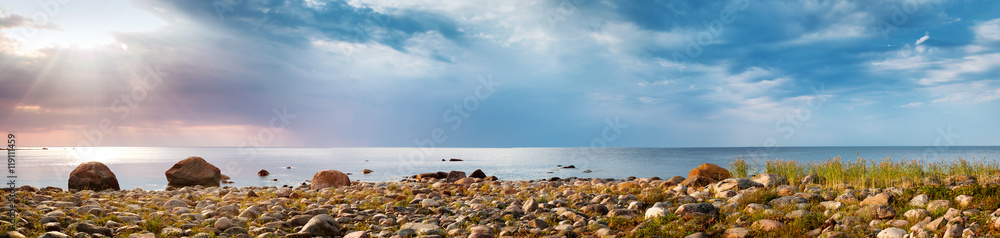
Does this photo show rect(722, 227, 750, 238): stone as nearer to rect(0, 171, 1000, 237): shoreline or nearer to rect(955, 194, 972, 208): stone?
rect(0, 171, 1000, 237): shoreline

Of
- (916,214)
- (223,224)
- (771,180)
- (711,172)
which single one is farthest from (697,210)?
(711,172)

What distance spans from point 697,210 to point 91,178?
22474 mm

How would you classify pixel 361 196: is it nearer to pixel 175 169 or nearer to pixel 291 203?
pixel 291 203

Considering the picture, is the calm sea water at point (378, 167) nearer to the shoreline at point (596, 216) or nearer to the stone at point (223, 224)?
the shoreline at point (596, 216)

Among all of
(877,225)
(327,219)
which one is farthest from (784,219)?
(327,219)

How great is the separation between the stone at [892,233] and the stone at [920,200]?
2.47 m

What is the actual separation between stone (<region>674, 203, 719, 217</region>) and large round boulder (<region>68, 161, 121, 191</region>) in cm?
2181

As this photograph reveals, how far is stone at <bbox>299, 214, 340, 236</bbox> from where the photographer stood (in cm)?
912

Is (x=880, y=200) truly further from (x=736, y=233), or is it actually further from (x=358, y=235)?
(x=358, y=235)

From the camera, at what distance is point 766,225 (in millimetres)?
8352

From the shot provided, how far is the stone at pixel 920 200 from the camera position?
30.9 feet

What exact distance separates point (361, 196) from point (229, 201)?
11.6ft

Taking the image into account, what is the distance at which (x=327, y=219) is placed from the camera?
9.55 m

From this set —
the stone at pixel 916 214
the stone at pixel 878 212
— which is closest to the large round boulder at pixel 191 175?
the stone at pixel 878 212
